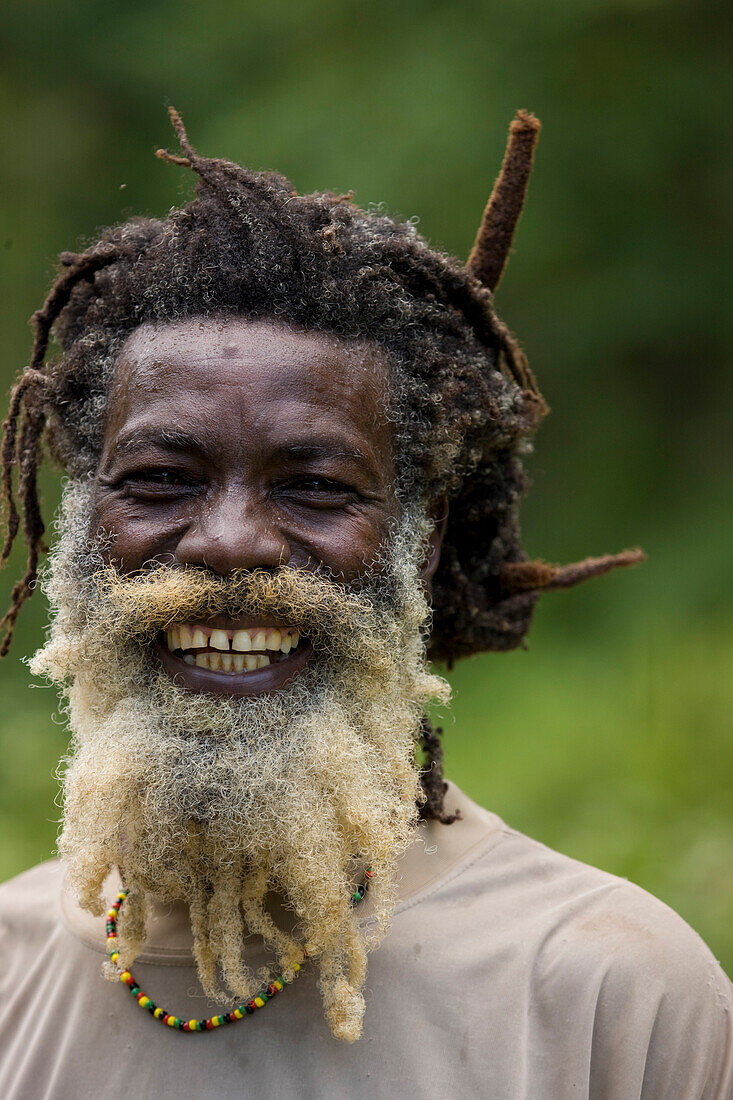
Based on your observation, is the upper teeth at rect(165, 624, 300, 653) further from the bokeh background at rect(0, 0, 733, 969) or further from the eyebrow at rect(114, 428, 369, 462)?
the bokeh background at rect(0, 0, 733, 969)

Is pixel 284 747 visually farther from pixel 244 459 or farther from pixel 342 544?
pixel 244 459

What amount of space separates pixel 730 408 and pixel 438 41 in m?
2.43

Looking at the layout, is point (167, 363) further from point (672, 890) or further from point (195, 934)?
point (672, 890)

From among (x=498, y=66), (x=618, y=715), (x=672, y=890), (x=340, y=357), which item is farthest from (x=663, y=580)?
(x=340, y=357)

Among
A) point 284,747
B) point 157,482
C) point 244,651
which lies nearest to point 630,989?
point 284,747

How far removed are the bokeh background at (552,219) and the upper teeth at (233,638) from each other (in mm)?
3116

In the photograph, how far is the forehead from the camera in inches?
90.7

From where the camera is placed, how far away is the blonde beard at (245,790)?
2.22m

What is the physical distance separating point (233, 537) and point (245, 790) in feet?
1.58

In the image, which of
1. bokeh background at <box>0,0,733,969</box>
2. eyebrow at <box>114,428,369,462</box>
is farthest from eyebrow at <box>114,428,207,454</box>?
bokeh background at <box>0,0,733,969</box>

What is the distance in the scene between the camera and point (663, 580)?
235 inches

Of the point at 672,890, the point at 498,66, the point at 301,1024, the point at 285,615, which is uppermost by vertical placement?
the point at 498,66

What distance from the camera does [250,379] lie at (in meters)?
2.31

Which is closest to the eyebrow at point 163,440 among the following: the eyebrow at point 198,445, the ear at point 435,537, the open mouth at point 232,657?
the eyebrow at point 198,445
